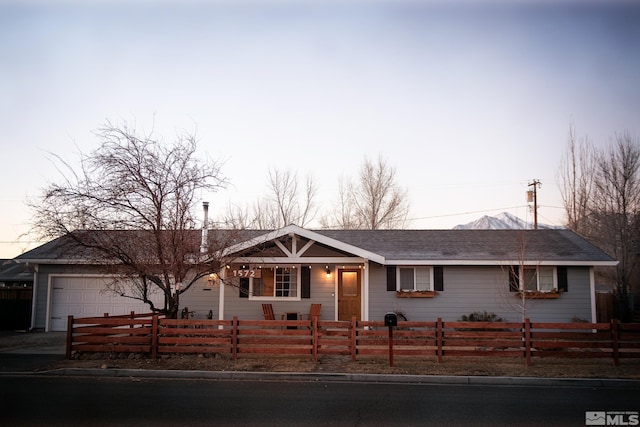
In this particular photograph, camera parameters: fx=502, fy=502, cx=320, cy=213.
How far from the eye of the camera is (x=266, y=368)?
1127 cm

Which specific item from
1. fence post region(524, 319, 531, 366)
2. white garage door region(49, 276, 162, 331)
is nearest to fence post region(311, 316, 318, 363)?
fence post region(524, 319, 531, 366)

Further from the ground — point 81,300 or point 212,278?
point 212,278

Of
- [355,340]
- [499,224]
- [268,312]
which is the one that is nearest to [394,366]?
[355,340]

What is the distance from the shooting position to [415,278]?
17.7 metres

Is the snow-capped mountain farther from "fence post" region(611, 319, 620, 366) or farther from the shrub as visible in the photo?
"fence post" region(611, 319, 620, 366)

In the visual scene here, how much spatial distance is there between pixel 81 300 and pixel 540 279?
55.3 feet

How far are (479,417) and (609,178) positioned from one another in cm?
2128

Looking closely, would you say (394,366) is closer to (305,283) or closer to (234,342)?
(234,342)

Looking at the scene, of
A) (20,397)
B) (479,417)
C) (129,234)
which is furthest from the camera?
(129,234)

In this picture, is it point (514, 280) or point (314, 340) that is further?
point (514, 280)

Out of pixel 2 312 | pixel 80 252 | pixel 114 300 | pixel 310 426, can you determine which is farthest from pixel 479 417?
pixel 2 312

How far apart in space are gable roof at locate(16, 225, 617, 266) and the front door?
3.79 ft

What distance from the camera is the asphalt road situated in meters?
7.12

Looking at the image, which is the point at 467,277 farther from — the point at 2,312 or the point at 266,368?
the point at 2,312
